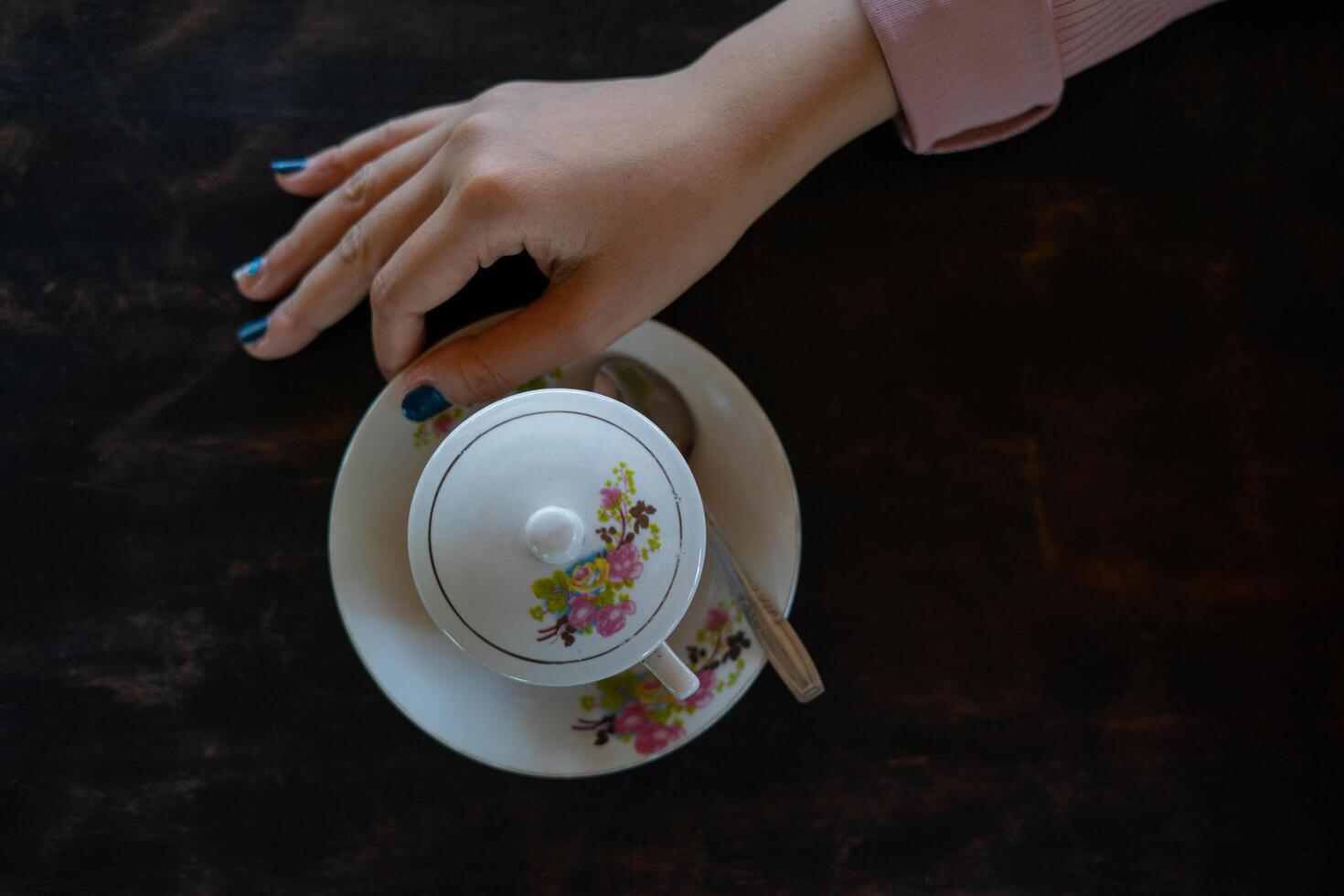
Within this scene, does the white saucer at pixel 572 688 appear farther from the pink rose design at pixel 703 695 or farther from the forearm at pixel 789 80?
the forearm at pixel 789 80

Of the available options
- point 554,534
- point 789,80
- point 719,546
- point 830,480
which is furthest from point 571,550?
point 789,80

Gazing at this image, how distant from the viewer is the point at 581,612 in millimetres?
521

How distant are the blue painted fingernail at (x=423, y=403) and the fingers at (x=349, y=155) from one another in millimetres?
204

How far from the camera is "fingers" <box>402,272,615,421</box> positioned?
1.88 feet

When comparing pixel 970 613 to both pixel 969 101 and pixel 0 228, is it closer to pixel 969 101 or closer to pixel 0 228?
pixel 969 101

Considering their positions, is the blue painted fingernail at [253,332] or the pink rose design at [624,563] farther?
the blue painted fingernail at [253,332]

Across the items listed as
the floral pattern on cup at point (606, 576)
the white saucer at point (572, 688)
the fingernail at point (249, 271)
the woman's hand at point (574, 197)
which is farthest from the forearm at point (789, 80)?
the fingernail at point (249, 271)

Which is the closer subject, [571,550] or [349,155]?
[571,550]

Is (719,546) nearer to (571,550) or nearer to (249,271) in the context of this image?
(571,550)

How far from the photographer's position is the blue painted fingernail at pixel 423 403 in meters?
0.59

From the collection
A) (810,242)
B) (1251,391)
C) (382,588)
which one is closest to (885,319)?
(810,242)

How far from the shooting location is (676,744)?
2.02 feet

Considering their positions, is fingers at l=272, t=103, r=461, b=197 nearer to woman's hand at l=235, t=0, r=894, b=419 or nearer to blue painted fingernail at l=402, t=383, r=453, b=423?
woman's hand at l=235, t=0, r=894, b=419

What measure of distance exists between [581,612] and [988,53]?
462 mm
